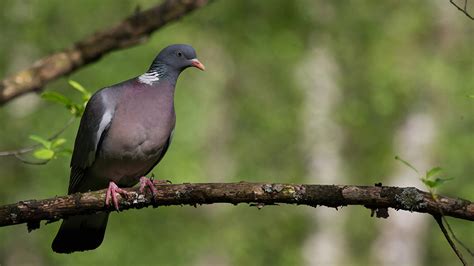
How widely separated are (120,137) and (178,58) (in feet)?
2.93

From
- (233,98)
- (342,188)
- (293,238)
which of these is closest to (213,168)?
(233,98)

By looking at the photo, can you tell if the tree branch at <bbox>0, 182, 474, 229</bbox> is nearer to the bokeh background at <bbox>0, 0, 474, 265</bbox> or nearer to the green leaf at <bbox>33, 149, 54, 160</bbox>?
the green leaf at <bbox>33, 149, 54, 160</bbox>

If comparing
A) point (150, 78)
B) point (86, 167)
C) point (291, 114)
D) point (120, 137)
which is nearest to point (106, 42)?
point (150, 78)

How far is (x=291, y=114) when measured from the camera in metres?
17.3

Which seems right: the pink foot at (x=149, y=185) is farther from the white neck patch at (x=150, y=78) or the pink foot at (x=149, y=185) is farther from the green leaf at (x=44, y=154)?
the white neck patch at (x=150, y=78)

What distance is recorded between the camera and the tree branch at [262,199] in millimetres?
4219

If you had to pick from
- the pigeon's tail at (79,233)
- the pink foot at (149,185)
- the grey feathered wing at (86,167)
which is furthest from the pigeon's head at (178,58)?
the pink foot at (149,185)

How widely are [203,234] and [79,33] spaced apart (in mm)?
5003

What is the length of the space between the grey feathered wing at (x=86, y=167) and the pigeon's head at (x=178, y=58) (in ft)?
2.06

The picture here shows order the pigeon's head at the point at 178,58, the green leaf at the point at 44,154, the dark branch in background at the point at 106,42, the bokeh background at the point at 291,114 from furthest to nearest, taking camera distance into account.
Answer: the bokeh background at the point at 291,114 < the pigeon's head at the point at 178,58 < the dark branch in background at the point at 106,42 < the green leaf at the point at 44,154

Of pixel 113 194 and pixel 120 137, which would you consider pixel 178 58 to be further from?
pixel 113 194

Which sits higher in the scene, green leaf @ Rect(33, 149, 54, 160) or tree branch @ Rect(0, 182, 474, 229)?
green leaf @ Rect(33, 149, 54, 160)

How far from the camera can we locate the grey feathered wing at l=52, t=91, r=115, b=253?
589 centimetres

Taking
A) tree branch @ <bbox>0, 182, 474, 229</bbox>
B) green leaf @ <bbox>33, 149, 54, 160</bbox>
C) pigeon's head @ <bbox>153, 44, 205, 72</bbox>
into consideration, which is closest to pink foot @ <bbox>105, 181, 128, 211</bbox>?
tree branch @ <bbox>0, 182, 474, 229</bbox>
